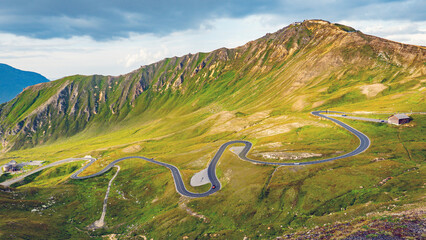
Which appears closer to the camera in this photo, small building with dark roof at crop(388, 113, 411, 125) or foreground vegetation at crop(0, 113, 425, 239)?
foreground vegetation at crop(0, 113, 425, 239)

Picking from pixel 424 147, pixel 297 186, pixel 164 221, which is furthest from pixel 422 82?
pixel 164 221

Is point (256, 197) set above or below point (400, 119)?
below

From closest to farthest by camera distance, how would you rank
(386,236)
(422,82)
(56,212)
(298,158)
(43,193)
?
(386,236)
(56,212)
(298,158)
(43,193)
(422,82)

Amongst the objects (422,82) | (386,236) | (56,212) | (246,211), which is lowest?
(56,212)

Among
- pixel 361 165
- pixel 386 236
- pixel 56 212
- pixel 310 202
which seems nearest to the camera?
pixel 386 236

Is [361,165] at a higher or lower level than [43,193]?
higher

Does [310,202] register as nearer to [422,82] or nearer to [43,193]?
[43,193]

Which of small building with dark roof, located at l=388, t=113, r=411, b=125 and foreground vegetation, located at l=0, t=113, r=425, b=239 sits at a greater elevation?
small building with dark roof, located at l=388, t=113, r=411, b=125

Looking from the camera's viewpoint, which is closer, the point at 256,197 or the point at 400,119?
the point at 256,197

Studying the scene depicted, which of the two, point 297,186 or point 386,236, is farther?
point 297,186

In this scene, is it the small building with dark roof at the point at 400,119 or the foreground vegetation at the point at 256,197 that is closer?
the foreground vegetation at the point at 256,197

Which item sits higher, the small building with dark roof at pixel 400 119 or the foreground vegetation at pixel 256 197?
the small building with dark roof at pixel 400 119
